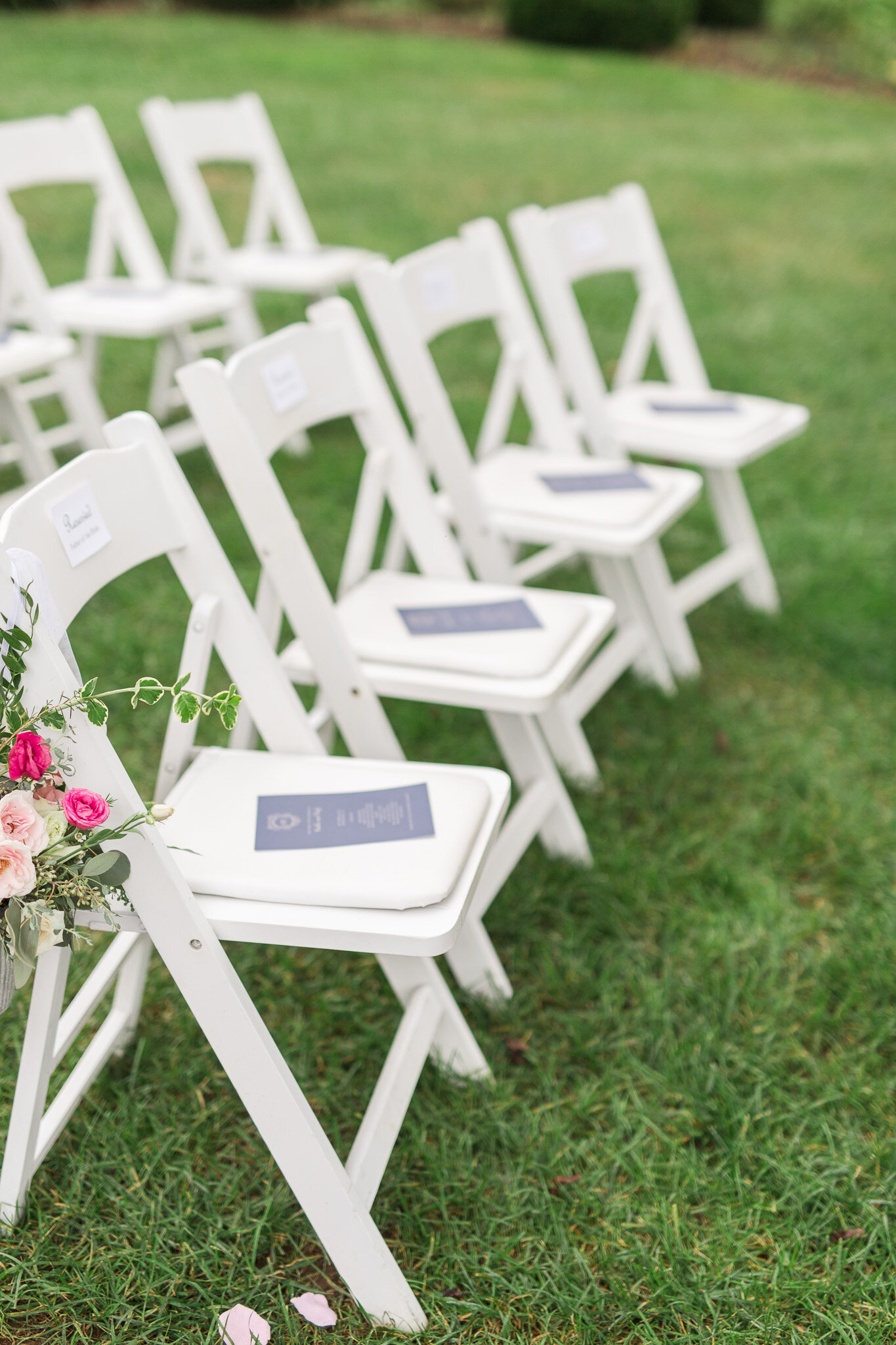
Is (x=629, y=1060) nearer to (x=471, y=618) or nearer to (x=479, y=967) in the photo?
(x=479, y=967)

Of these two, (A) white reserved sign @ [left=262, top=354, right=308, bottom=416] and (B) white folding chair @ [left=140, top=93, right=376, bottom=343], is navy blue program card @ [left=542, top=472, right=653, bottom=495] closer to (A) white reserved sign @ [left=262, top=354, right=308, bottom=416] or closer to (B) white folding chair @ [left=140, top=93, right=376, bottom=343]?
(A) white reserved sign @ [left=262, top=354, right=308, bottom=416]

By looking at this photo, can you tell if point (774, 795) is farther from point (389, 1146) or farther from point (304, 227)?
point (304, 227)

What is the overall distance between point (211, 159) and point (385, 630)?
10.6ft

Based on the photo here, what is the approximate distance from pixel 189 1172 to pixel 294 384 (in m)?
1.36

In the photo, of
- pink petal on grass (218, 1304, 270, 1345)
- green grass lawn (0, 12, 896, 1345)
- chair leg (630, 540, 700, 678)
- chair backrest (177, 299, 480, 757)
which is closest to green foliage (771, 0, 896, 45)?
green grass lawn (0, 12, 896, 1345)

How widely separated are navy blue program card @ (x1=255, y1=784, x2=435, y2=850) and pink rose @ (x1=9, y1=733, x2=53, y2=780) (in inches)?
14.3

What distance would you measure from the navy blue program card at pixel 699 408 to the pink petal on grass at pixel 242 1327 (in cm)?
260

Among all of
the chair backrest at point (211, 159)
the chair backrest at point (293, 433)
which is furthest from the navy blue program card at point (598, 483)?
the chair backrest at point (211, 159)

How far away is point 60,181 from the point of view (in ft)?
13.6

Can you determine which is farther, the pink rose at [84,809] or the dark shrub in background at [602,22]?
the dark shrub in background at [602,22]

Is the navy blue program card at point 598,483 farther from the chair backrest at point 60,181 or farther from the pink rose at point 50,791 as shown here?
the chair backrest at point 60,181

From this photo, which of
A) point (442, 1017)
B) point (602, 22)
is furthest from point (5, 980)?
point (602, 22)

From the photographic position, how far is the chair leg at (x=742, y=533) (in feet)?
11.1

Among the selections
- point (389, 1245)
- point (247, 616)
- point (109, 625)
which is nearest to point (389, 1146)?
point (389, 1245)
